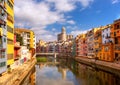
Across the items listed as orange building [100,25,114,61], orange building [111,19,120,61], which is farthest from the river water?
orange building [111,19,120,61]

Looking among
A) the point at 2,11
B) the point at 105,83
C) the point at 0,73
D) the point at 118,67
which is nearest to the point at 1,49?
the point at 0,73

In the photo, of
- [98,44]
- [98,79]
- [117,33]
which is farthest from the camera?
[98,44]

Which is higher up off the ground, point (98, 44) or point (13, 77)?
point (98, 44)

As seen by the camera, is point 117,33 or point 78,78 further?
point 117,33

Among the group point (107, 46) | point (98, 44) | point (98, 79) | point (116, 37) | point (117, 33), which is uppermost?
point (117, 33)

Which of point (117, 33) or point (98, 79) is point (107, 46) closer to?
point (117, 33)

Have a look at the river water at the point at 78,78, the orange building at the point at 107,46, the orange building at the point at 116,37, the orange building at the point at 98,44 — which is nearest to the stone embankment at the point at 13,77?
the river water at the point at 78,78

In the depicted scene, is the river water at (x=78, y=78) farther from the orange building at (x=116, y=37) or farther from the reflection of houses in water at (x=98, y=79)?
the orange building at (x=116, y=37)

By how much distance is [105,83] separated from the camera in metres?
47.1

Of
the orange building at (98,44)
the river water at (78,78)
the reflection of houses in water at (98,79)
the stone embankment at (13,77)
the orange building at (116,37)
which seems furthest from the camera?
the orange building at (98,44)

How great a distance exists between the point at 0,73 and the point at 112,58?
152 ft

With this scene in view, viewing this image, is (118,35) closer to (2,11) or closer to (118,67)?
(118,67)

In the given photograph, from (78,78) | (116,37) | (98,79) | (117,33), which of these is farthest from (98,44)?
(98,79)

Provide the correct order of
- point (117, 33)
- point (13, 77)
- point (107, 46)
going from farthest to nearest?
1. point (107, 46)
2. point (117, 33)
3. point (13, 77)
